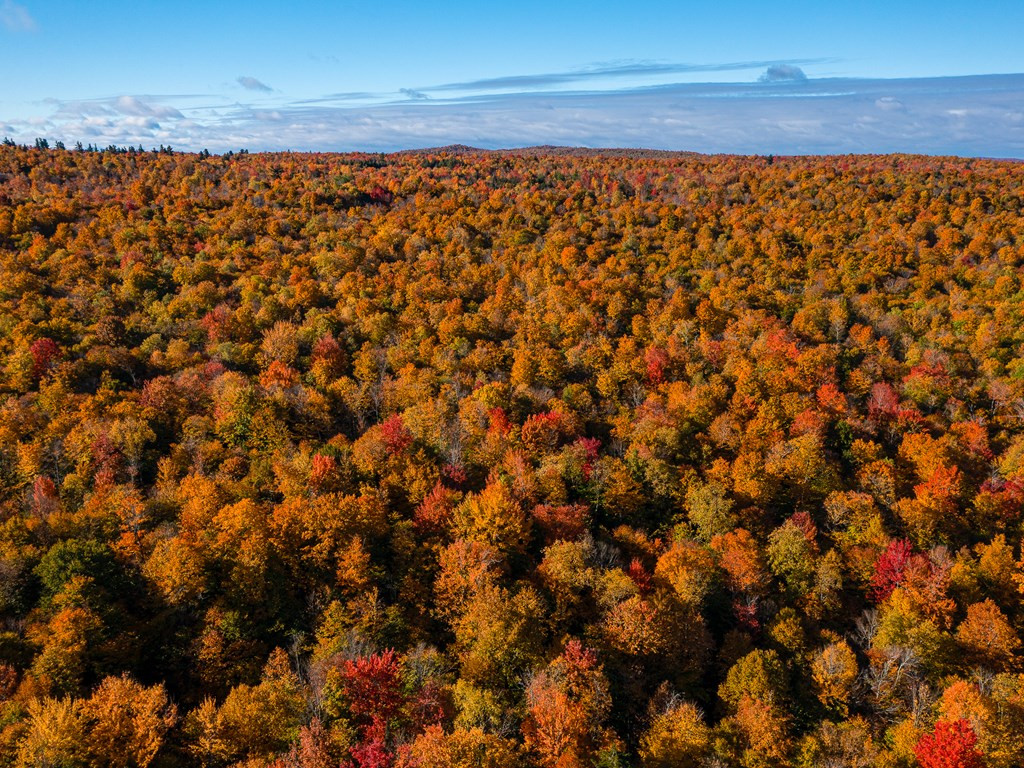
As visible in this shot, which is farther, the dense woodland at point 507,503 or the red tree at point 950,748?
the dense woodland at point 507,503

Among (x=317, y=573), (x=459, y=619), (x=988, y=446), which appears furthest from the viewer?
(x=988, y=446)

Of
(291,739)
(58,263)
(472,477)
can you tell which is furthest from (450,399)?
(58,263)

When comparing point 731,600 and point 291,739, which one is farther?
point 731,600

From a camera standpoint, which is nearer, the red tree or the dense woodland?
the red tree

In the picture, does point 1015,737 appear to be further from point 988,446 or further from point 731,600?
point 988,446

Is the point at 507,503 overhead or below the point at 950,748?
overhead

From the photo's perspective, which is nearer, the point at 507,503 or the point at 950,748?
the point at 950,748

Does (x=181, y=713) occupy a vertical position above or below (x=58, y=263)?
below

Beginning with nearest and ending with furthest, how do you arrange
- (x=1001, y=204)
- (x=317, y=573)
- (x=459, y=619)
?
1. (x=459, y=619)
2. (x=317, y=573)
3. (x=1001, y=204)
